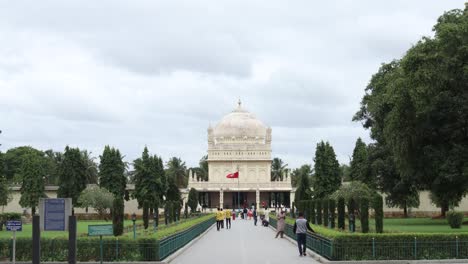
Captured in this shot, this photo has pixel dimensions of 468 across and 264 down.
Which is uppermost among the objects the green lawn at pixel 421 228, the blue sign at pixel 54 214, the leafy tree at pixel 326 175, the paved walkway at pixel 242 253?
the leafy tree at pixel 326 175

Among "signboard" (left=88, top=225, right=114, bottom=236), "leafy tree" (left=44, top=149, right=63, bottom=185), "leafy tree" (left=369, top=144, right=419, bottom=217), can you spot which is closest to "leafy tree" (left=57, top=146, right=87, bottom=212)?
"leafy tree" (left=44, top=149, right=63, bottom=185)

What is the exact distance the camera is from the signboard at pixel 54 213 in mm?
15430

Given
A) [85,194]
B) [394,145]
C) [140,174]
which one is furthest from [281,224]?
[140,174]

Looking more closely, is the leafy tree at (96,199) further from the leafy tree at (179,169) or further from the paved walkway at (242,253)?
the leafy tree at (179,169)

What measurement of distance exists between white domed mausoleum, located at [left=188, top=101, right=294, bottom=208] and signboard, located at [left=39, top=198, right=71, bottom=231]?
8394 cm

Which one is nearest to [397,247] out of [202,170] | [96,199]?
[96,199]

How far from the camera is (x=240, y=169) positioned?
104812 mm

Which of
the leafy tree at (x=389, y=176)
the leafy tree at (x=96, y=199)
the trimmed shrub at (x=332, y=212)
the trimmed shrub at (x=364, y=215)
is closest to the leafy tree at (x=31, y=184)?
the leafy tree at (x=96, y=199)

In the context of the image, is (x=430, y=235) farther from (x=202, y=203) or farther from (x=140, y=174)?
(x=202, y=203)

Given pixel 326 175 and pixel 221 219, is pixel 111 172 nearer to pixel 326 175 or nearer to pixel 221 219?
pixel 326 175

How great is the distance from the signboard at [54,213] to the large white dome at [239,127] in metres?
92.5

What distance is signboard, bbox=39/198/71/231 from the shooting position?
15430mm

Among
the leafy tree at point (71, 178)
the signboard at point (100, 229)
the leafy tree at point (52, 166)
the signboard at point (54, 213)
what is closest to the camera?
the signboard at point (54, 213)

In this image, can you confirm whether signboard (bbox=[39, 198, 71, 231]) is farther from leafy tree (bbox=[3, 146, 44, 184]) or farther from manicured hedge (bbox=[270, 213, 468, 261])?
leafy tree (bbox=[3, 146, 44, 184])
